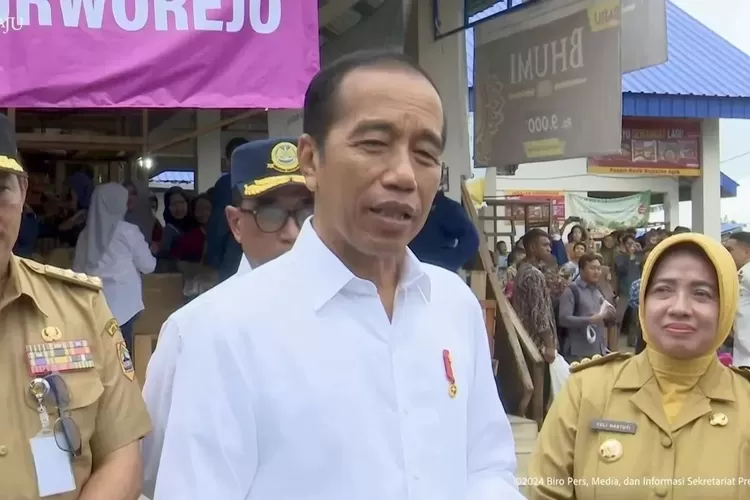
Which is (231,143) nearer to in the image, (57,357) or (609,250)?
(57,357)

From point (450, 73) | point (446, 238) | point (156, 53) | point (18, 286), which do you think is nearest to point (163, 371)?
point (18, 286)

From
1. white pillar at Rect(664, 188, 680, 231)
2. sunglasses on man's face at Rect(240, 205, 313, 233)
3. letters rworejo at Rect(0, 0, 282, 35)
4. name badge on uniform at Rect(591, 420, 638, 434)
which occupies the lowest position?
name badge on uniform at Rect(591, 420, 638, 434)

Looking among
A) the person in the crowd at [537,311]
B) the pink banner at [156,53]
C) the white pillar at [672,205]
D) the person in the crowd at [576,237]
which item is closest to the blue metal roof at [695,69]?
the person in the crowd at [576,237]

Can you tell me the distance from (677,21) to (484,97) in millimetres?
12724

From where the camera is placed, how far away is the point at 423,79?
60.6 inches

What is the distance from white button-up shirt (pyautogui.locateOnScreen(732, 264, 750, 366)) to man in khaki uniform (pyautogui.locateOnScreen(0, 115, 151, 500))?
16.1 feet

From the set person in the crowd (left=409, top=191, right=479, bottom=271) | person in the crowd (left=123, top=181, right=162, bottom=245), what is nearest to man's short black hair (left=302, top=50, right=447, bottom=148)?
person in the crowd (left=409, top=191, right=479, bottom=271)

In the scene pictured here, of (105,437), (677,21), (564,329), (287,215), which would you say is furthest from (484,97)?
(677,21)

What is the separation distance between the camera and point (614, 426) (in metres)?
2.40

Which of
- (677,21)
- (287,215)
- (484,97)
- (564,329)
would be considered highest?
(677,21)

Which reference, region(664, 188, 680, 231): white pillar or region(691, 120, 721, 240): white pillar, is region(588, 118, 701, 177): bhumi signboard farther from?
region(664, 188, 680, 231): white pillar

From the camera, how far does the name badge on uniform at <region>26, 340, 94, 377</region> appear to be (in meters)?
1.88

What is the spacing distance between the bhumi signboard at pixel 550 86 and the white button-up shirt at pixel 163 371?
12.7ft

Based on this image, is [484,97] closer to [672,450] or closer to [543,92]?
[543,92]
